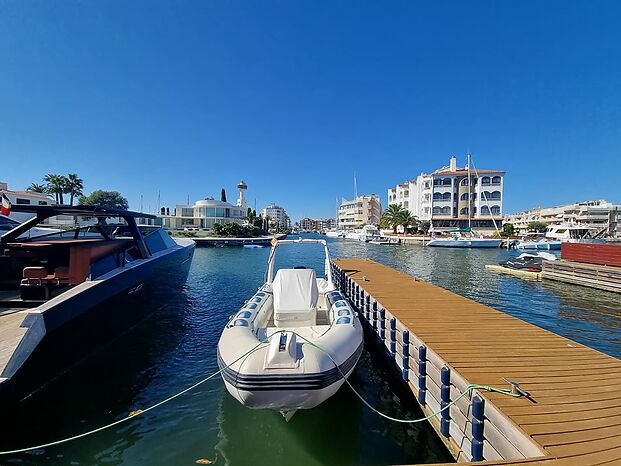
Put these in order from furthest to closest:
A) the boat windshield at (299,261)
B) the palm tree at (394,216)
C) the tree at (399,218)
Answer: the palm tree at (394,216), the tree at (399,218), the boat windshield at (299,261)

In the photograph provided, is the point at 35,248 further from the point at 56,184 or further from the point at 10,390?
the point at 56,184

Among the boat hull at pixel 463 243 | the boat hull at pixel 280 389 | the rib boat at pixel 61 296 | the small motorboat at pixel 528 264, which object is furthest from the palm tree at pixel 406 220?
the boat hull at pixel 280 389

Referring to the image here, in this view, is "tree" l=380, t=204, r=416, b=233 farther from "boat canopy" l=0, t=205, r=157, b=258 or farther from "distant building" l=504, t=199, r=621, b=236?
"boat canopy" l=0, t=205, r=157, b=258

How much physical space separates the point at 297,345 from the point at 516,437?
9.39 feet

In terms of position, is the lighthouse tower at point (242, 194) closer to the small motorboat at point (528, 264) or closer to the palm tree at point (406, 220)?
the palm tree at point (406, 220)

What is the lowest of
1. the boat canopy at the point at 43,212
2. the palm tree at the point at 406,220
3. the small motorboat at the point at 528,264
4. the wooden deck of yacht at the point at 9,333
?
the small motorboat at the point at 528,264

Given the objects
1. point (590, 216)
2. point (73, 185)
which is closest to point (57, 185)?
point (73, 185)

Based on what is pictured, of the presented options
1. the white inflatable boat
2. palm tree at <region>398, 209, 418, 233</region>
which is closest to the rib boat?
the white inflatable boat

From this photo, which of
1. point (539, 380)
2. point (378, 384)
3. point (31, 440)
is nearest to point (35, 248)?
point (31, 440)

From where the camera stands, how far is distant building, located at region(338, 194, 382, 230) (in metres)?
113

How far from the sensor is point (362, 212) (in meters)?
113

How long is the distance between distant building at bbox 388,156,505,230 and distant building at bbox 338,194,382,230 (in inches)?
1409

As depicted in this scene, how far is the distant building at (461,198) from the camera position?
70.3 m

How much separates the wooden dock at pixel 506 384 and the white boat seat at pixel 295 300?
206 centimetres
